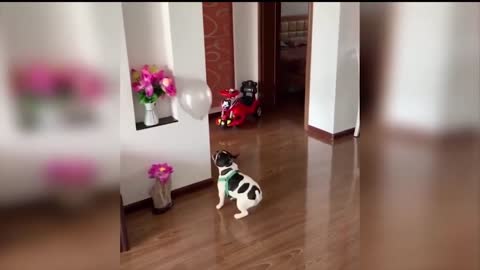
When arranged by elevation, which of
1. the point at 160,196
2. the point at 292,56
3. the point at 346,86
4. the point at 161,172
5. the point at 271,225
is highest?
the point at 292,56

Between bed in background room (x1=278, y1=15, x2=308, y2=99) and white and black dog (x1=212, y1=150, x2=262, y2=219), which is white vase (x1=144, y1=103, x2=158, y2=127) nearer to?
white and black dog (x1=212, y1=150, x2=262, y2=219)

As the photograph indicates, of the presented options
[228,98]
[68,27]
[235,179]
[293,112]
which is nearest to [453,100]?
[68,27]

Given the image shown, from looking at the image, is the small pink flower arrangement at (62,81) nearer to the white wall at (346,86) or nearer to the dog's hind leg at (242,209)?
the dog's hind leg at (242,209)

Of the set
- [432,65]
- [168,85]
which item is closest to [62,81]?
[432,65]

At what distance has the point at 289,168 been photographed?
2568 millimetres

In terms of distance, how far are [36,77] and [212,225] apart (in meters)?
1.64

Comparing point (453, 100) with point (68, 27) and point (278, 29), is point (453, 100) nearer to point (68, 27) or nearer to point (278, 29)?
point (68, 27)

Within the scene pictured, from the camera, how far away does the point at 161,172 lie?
6.53 ft

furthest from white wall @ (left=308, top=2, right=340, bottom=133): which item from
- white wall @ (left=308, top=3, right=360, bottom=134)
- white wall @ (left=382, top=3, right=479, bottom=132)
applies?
white wall @ (left=382, top=3, right=479, bottom=132)

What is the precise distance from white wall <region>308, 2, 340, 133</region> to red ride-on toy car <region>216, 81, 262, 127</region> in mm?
489

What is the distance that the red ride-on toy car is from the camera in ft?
9.73

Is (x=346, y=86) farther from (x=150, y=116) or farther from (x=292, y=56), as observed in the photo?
(x=150, y=116)

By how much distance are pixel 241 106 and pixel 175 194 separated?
46.2 inches

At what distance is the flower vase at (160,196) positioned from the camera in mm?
2037
